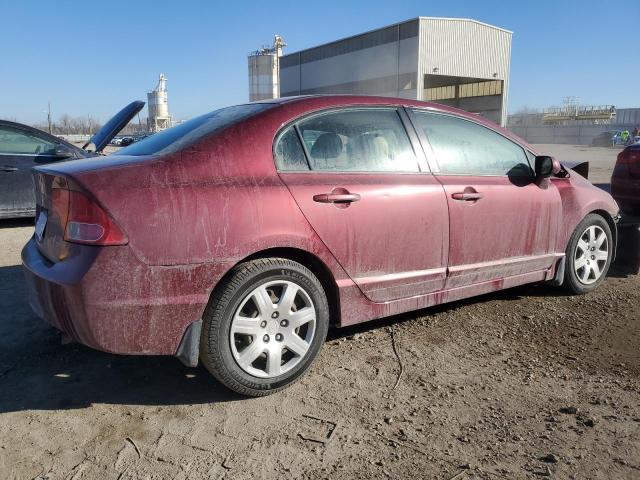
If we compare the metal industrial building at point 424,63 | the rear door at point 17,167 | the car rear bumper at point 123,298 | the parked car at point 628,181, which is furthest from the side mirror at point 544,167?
the metal industrial building at point 424,63

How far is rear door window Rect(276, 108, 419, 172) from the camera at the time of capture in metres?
3.04

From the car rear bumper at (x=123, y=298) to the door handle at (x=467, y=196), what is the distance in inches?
66.3

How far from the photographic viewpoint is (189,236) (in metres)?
2.53

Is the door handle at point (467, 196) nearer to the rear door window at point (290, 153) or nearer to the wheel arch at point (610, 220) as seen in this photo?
the rear door window at point (290, 153)

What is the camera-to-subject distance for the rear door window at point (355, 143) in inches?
120

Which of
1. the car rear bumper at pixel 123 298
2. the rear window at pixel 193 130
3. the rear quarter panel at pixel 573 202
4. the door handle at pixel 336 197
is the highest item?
the rear window at pixel 193 130

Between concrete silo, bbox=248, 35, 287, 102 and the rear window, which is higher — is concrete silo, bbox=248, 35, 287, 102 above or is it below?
above

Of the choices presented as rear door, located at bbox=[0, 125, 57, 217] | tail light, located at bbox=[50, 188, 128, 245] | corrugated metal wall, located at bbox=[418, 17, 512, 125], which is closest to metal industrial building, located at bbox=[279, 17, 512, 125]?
corrugated metal wall, located at bbox=[418, 17, 512, 125]

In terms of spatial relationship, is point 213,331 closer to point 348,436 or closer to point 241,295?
point 241,295

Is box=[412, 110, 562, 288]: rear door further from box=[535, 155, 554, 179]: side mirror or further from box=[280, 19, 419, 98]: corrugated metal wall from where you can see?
box=[280, 19, 419, 98]: corrugated metal wall

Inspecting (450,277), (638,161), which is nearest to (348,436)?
(450,277)

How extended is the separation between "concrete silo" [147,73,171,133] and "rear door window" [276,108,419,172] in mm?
105183

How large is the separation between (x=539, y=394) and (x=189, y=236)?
2023 millimetres

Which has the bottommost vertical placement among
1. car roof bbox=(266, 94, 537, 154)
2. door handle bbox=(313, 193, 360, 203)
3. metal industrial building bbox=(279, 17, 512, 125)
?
door handle bbox=(313, 193, 360, 203)
